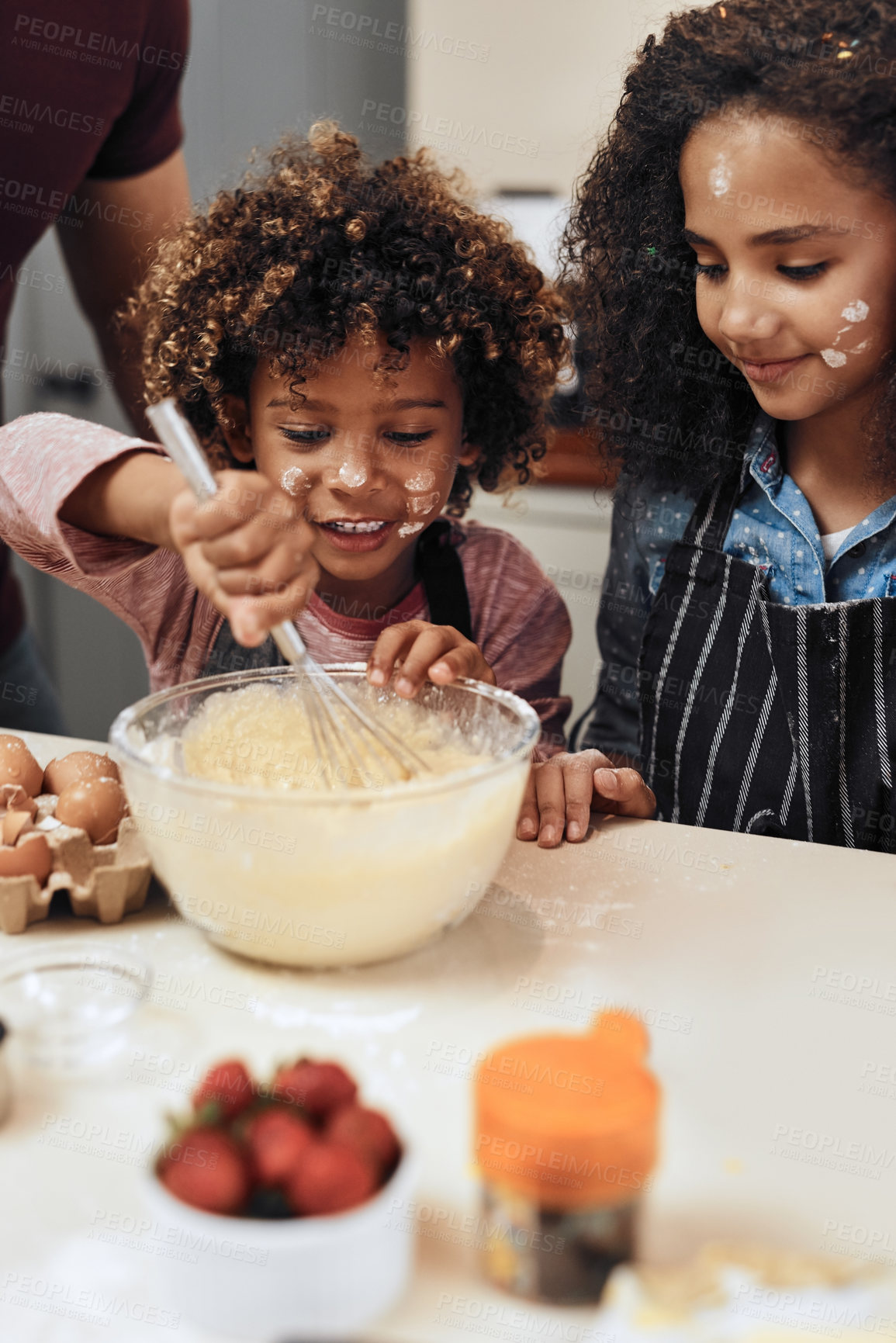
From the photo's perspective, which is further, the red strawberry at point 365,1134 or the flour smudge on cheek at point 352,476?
the flour smudge on cheek at point 352,476

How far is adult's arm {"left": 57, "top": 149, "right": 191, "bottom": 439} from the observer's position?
1.40 metres

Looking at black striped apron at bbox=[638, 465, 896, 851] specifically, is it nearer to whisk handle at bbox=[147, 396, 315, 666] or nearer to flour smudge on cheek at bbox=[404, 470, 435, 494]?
flour smudge on cheek at bbox=[404, 470, 435, 494]

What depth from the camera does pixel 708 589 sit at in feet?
3.69

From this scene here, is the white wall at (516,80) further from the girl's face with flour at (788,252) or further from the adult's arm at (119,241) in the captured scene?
the girl's face with flour at (788,252)

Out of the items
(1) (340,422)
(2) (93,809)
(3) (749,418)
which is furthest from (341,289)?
(2) (93,809)

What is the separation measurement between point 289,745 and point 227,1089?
0.36 metres

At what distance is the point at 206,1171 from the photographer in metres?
0.39

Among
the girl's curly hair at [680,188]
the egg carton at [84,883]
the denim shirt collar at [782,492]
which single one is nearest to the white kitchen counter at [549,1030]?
the egg carton at [84,883]

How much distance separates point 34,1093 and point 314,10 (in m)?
2.22

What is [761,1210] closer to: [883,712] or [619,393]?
[883,712]

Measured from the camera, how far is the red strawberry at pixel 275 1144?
15.5 inches

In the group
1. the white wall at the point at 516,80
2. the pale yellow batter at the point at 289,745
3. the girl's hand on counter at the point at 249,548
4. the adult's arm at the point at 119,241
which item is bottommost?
the pale yellow batter at the point at 289,745

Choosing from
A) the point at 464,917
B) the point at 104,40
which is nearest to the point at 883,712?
the point at 464,917

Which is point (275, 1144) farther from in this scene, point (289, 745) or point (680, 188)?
point (680, 188)
